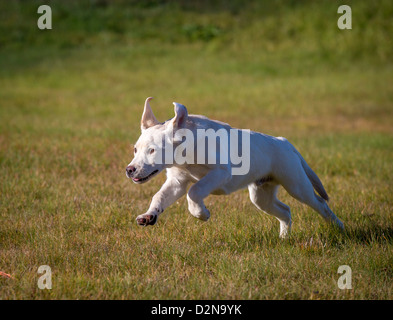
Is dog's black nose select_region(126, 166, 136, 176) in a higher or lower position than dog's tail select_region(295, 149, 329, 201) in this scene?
higher

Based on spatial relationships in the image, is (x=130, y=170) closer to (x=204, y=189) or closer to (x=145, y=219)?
(x=145, y=219)

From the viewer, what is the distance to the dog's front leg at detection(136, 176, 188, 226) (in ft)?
15.9

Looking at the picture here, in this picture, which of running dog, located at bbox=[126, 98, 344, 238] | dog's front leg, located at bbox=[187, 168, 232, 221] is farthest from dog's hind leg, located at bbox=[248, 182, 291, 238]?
dog's front leg, located at bbox=[187, 168, 232, 221]

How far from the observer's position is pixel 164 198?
5.18 meters

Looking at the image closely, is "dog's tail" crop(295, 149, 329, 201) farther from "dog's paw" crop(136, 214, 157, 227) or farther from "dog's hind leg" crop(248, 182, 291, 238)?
"dog's paw" crop(136, 214, 157, 227)

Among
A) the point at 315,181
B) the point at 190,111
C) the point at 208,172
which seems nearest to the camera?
the point at 208,172

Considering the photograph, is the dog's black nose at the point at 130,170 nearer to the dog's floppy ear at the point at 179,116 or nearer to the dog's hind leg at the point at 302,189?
the dog's floppy ear at the point at 179,116

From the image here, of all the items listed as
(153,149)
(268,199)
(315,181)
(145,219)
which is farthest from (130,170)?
(315,181)

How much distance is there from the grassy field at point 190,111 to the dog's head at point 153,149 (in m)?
0.76

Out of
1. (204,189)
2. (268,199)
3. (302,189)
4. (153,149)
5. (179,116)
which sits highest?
(179,116)

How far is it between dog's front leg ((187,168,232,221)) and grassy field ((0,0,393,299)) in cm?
45

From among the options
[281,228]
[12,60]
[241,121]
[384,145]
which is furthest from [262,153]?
[12,60]

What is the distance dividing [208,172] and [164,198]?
17.8 inches
